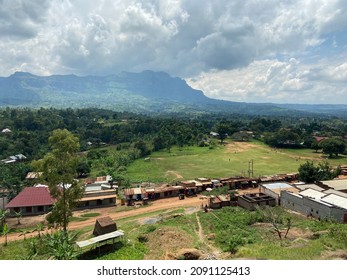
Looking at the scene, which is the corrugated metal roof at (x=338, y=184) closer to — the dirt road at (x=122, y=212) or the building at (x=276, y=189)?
the building at (x=276, y=189)

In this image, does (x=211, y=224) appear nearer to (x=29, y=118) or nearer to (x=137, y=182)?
(x=137, y=182)

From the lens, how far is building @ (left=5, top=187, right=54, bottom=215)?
39.1 meters

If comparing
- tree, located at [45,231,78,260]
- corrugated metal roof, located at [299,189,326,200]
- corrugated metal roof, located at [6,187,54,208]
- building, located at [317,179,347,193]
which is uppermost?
tree, located at [45,231,78,260]

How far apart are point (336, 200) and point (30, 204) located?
3747cm

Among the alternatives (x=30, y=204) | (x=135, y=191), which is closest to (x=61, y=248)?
(x=30, y=204)

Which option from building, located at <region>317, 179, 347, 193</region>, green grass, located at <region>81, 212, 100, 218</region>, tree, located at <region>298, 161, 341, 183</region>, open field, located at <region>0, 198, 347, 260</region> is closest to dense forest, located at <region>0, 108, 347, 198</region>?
green grass, located at <region>81, 212, 100, 218</region>

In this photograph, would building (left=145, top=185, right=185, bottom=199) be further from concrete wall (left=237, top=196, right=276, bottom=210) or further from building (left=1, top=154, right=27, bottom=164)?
building (left=1, top=154, right=27, bottom=164)

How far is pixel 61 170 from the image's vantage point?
21.6 metres

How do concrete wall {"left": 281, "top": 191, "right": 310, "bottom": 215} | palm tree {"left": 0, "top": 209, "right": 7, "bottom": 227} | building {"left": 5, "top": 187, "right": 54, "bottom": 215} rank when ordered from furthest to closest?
building {"left": 5, "top": 187, "right": 54, "bottom": 215}
concrete wall {"left": 281, "top": 191, "right": 310, "bottom": 215}
palm tree {"left": 0, "top": 209, "right": 7, "bottom": 227}

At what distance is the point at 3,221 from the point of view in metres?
35.0

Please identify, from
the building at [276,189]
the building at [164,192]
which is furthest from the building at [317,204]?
the building at [164,192]

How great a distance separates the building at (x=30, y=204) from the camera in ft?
128

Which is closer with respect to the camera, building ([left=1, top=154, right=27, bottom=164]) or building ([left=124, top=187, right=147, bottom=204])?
building ([left=124, top=187, right=147, bottom=204])

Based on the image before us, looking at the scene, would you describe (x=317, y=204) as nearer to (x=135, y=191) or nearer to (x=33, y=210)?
(x=135, y=191)
